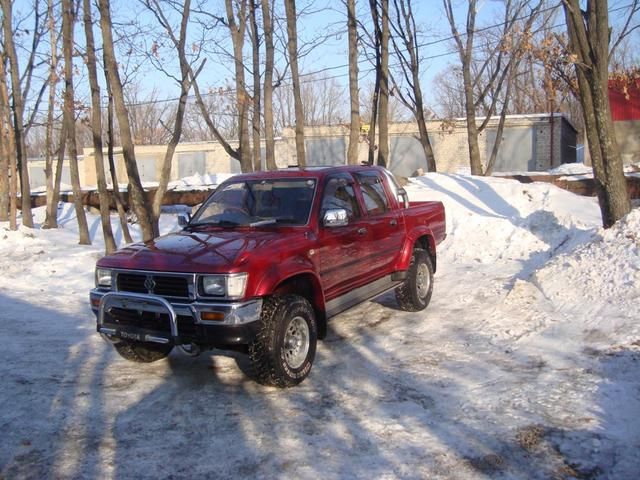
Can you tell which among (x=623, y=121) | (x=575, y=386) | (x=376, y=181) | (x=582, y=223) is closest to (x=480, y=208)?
(x=582, y=223)

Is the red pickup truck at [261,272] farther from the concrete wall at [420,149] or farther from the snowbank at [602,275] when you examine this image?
the concrete wall at [420,149]

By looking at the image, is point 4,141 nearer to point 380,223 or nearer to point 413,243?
point 413,243

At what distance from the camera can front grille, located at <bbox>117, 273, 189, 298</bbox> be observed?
16.0 feet

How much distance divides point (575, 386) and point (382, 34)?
14445 mm

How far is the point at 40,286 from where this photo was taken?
1028cm

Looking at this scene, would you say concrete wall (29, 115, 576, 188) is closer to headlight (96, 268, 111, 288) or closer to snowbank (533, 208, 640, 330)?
snowbank (533, 208, 640, 330)

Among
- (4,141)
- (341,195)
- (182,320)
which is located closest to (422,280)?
(341,195)

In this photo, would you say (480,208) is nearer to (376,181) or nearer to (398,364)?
(376,181)

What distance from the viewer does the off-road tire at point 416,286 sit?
746cm

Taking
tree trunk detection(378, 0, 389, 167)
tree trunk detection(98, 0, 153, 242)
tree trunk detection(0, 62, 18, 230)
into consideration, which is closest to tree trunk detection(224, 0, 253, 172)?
tree trunk detection(98, 0, 153, 242)

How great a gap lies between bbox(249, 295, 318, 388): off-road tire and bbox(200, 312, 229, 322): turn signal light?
1.11ft

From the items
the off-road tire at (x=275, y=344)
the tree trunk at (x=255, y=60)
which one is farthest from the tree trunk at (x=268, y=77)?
the off-road tire at (x=275, y=344)

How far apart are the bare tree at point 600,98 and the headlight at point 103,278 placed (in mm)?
6725

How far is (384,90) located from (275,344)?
13.6 metres
